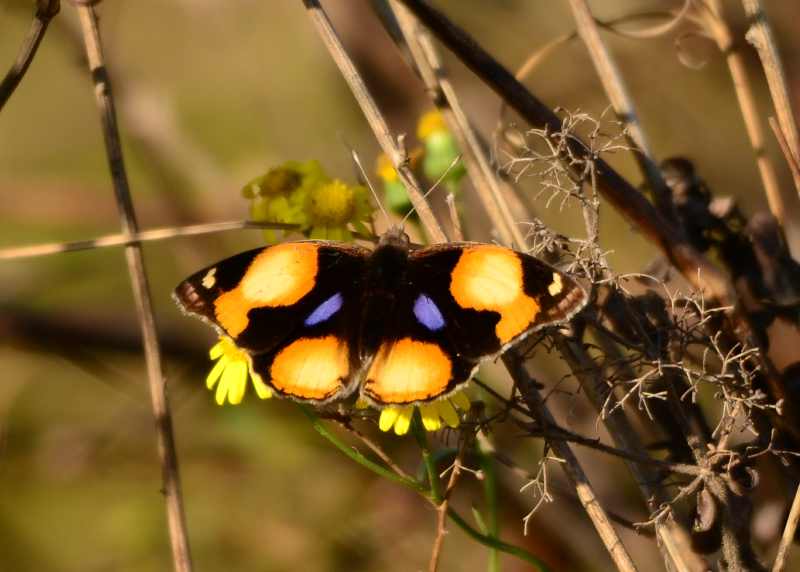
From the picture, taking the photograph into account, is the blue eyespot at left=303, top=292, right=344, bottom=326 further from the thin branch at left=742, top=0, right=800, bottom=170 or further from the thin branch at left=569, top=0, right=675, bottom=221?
the thin branch at left=742, top=0, right=800, bottom=170

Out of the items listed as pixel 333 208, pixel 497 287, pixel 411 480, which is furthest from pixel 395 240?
pixel 411 480

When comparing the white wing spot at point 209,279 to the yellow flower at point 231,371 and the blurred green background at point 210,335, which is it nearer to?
the yellow flower at point 231,371

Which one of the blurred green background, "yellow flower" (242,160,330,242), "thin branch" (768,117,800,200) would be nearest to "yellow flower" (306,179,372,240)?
"yellow flower" (242,160,330,242)

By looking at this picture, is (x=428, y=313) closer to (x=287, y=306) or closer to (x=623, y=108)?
(x=287, y=306)

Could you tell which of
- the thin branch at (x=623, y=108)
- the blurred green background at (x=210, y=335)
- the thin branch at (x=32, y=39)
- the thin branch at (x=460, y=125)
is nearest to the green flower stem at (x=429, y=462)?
the thin branch at (x=460, y=125)

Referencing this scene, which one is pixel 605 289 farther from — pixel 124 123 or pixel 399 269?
pixel 124 123

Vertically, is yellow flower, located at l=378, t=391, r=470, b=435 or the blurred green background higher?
yellow flower, located at l=378, t=391, r=470, b=435

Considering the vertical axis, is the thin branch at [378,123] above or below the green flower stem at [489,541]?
above
